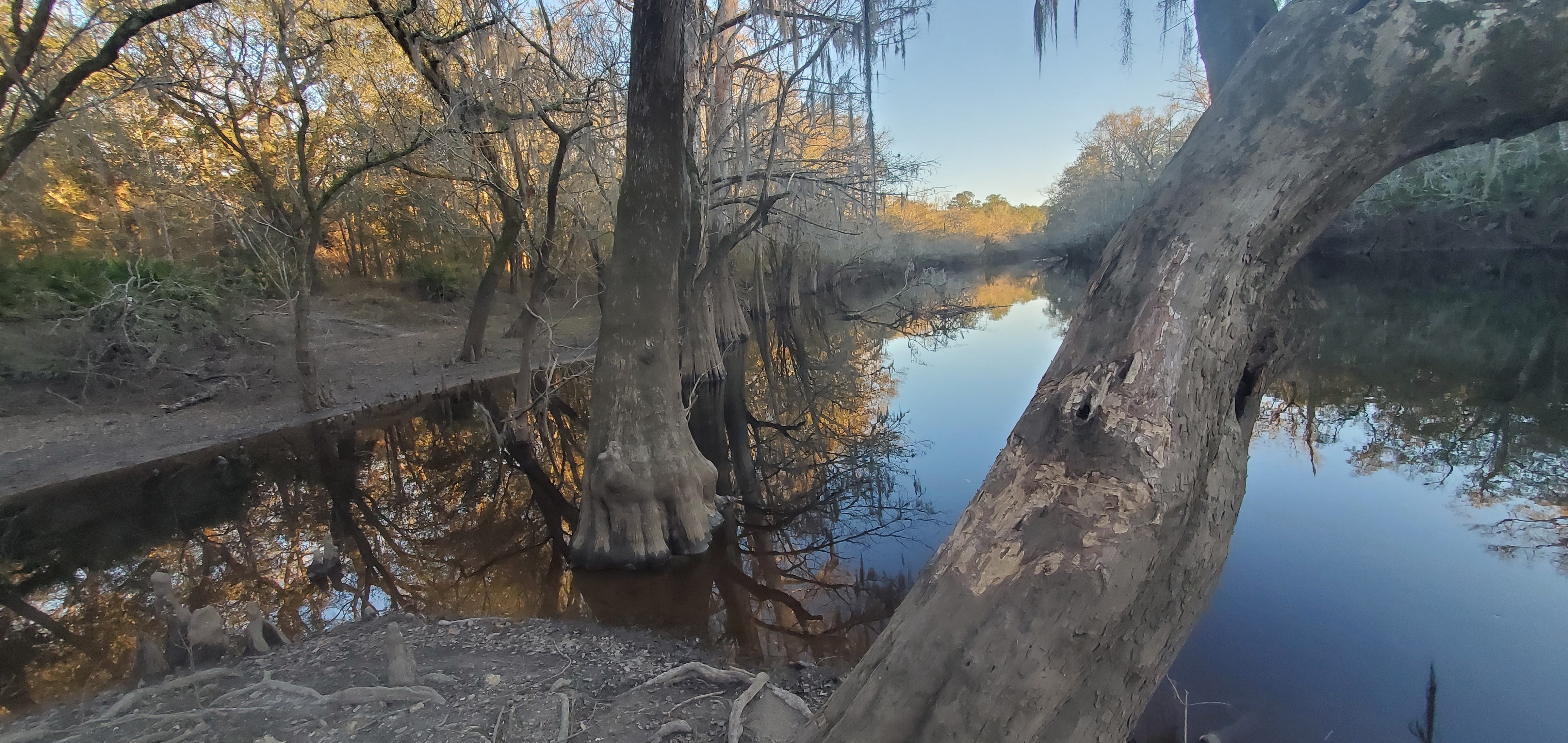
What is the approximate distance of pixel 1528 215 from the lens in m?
22.7

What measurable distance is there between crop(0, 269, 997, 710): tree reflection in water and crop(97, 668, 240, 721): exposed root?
3.42ft

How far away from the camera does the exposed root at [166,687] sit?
11.7 ft

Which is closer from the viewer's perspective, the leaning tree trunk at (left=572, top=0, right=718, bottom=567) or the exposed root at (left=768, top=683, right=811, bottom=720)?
the exposed root at (left=768, top=683, right=811, bottom=720)

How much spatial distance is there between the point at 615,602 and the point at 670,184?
12.5ft

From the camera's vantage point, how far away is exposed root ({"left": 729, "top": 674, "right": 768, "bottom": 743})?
10.7 feet

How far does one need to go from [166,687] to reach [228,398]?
11.3m

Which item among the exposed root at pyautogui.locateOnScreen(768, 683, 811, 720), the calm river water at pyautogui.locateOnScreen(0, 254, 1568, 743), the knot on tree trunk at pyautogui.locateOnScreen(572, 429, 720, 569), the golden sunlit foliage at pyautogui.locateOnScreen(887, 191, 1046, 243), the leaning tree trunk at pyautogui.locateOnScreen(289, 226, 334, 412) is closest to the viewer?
the exposed root at pyautogui.locateOnScreen(768, 683, 811, 720)

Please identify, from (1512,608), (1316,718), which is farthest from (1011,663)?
(1512,608)

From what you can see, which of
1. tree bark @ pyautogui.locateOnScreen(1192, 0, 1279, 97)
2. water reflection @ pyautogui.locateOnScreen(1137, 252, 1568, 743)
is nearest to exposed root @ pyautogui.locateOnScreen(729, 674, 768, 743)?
water reflection @ pyautogui.locateOnScreen(1137, 252, 1568, 743)

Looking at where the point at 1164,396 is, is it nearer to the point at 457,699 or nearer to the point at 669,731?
the point at 669,731

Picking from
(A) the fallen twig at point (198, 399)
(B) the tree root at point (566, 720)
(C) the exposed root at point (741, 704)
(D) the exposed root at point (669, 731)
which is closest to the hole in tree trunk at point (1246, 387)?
(C) the exposed root at point (741, 704)

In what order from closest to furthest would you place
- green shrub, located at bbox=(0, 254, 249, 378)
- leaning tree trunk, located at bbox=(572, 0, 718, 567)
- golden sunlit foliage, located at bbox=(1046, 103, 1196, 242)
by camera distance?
leaning tree trunk, located at bbox=(572, 0, 718, 567) → green shrub, located at bbox=(0, 254, 249, 378) → golden sunlit foliage, located at bbox=(1046, 103, 1196, 242)

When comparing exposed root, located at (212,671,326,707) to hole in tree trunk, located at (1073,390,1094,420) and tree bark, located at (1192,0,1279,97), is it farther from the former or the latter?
tree bark, located at (1192,0,1279,97)

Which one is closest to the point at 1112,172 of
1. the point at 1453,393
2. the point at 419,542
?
the point at 1453,393
